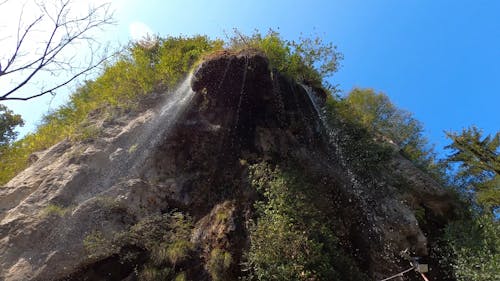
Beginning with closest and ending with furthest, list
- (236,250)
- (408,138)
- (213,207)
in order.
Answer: (236,250), (213,207), (408,138)

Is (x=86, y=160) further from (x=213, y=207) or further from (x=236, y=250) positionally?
(x=236, y=250)

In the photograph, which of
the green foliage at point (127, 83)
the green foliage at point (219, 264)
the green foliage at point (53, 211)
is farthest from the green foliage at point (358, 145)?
the green foliage at point (53, 211)

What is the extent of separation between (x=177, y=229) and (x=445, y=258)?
668cm

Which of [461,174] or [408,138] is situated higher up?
[408,138]

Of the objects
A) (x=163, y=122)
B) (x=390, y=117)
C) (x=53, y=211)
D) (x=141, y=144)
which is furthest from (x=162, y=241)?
(x=390, y=117)

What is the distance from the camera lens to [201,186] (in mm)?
10656

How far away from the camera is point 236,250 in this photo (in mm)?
8602

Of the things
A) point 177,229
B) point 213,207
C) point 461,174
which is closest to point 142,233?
point 177,229

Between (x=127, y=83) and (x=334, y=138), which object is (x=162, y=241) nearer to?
(x=334, y=138)

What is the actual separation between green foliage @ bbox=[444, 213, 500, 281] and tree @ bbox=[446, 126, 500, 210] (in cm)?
442

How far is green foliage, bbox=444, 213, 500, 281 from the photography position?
909 cm

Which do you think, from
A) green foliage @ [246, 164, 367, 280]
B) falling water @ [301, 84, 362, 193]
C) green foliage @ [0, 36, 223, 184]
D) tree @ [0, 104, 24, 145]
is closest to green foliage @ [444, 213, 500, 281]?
falling water @ [301, 84, 362, 193]

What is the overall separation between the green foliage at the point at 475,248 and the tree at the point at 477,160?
442 centimetres

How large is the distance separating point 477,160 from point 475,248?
748 cm
